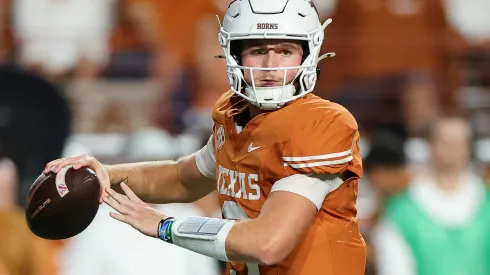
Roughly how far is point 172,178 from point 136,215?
610mm

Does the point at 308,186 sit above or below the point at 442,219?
above

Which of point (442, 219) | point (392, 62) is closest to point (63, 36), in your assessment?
point (392, 62)

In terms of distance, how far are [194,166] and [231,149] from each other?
452mm

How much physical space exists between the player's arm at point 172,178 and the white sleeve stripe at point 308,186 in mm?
597

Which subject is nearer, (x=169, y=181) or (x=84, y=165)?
(x=84, y=165)

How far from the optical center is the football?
310 cm

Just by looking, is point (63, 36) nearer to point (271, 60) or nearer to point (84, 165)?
point (84, 165)

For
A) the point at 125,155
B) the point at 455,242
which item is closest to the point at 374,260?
the point at 455,242

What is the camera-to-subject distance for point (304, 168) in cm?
290

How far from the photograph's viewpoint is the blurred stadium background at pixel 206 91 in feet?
17.2

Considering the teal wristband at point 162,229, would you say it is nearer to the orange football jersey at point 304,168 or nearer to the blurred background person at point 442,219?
the orange football jersey at point 304,168

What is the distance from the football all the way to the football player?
4 cm

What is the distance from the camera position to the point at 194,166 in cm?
356

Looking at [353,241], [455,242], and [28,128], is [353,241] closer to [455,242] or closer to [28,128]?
[455,242]
